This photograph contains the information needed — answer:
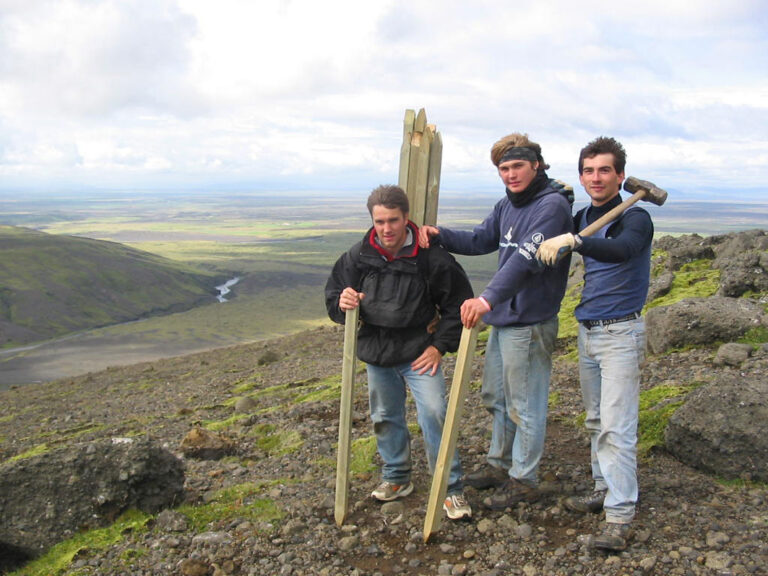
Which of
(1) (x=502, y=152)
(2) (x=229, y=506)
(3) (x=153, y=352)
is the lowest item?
(3) (x=153, y=352)

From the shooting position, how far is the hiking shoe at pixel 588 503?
7.54 m

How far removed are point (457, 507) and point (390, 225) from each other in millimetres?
3301

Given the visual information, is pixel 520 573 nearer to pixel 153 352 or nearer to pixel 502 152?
pixel 502 152

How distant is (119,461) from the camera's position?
902 cm

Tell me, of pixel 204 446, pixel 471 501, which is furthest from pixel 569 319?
pixel 471 501

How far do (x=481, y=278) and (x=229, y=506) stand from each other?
154703 mm

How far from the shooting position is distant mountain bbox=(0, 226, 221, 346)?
11631 cm

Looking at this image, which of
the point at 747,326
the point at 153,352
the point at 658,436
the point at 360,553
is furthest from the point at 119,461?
the point at 153,352

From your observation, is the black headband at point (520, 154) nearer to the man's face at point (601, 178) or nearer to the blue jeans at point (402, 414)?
the man's face at point (601, 178)

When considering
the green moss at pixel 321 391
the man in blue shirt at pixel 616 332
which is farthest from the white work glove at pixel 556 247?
the green moss at pixel 321 391

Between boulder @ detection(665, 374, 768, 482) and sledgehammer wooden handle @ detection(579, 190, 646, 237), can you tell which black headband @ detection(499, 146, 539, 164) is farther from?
boulder @ detection(665, 374, 768, 482)

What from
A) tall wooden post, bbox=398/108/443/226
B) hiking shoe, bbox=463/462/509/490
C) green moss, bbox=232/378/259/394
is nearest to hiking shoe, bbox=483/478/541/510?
hiking shoe, bbox=463/462/509/490

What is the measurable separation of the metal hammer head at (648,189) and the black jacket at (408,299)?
2.08 meters

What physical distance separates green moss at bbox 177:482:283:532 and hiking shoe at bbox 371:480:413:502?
1255mm
